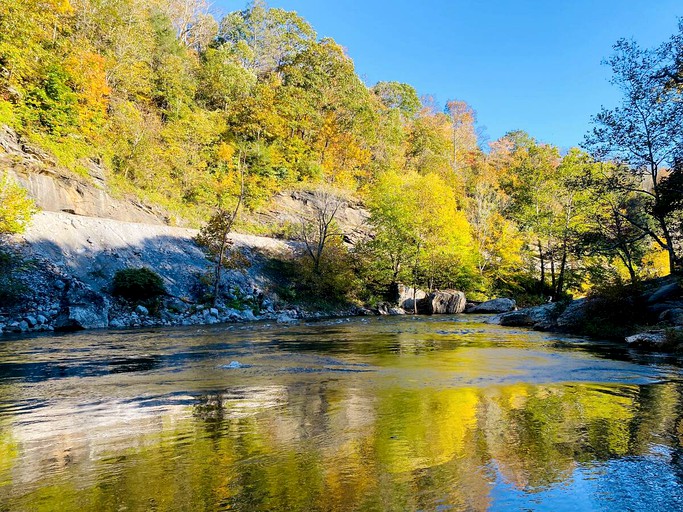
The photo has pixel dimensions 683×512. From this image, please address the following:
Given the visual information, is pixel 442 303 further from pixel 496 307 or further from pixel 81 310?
pixel 81 310

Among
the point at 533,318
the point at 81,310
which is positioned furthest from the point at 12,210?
the point at 533,318

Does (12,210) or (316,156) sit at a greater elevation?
(316,156)

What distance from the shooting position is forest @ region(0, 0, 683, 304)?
19.2m

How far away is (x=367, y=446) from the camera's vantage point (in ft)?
12.1

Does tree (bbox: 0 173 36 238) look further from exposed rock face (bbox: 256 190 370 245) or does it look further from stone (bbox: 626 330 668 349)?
stone (bbox: 626 330 668 349)

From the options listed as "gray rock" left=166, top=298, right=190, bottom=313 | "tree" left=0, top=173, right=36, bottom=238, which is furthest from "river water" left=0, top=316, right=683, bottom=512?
"gray rock" left=166, top=298, right=190, bottom=313

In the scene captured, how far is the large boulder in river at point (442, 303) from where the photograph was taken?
30.6 m

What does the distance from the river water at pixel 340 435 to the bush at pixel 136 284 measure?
1049 cm

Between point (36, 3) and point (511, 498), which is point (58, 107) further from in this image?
point (511, 498)

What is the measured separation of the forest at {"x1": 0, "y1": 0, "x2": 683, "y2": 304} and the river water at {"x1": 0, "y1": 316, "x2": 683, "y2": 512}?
12.7 metres

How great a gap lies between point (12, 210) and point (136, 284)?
5.17 metres

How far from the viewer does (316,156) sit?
45875mm

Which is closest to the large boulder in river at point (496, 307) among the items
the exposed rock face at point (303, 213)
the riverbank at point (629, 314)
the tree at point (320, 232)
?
the tree at point (320, 232)

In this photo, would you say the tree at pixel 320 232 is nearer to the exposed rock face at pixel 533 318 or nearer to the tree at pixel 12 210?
the exposed rock face at pixel 533 318
